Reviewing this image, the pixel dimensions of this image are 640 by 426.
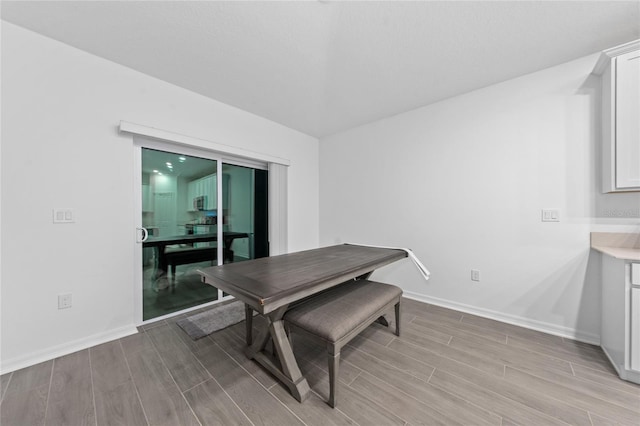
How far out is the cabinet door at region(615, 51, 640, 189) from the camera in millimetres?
1641


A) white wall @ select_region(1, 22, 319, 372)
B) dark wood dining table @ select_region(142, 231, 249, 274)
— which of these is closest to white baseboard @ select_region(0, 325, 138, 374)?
white wall @ select_region(1, 22, 319, 372)

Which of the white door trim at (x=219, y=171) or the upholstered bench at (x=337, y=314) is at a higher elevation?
the white door trim at (x=219, y=171)

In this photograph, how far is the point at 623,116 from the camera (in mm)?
1690

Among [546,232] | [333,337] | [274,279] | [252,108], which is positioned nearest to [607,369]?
[546,232]

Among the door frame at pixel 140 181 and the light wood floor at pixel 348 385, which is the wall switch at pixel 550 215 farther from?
the door frame at pixel 140 181

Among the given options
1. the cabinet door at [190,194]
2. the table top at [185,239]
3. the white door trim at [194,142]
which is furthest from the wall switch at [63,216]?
the cabinet door at [190,194]

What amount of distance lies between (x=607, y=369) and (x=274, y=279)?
8.01 feet

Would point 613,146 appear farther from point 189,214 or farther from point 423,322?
point 189,214

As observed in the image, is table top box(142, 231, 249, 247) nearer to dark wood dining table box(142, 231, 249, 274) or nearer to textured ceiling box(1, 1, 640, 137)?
dark wood dining table box(142, 231, 249, 274)

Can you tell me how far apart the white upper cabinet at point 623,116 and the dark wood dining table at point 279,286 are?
1889 mm

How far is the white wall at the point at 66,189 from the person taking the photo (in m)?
1.66

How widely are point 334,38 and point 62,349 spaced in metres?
3.33

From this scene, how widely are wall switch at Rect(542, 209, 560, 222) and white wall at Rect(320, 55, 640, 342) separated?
4 cm

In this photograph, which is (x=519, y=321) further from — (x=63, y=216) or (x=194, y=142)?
(x=63, y=216)
